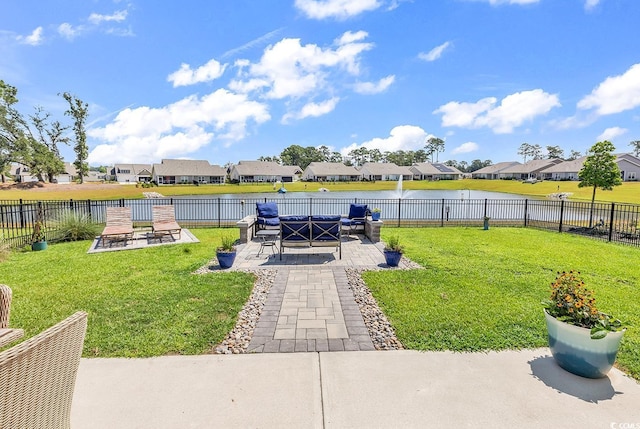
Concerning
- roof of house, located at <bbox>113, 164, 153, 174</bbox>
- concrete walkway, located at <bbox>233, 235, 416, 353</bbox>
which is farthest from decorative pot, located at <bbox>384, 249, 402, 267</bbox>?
roof of house, located at <bbox>113, 164, 153, 174</bbox>

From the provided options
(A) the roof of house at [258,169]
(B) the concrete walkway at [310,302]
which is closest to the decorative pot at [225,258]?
(B) the concrete walkway at [310,302]

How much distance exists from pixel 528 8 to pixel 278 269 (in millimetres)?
10413

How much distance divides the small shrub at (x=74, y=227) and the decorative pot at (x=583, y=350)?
12.3 metres

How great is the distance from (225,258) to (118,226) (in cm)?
520

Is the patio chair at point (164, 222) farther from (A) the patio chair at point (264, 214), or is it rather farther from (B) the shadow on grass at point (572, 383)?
(B) the shadow on grass at point (572, 383)

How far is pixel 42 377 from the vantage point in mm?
1468

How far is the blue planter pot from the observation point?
6.79 meters

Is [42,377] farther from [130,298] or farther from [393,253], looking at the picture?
[393,253]

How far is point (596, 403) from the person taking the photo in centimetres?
274

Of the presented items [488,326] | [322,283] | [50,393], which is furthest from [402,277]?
[50,393]

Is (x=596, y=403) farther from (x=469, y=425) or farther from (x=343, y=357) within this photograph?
(x=343, y=357)

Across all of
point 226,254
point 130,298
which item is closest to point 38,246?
point 130,298

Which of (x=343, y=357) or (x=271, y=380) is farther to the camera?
(x=343, y=357)

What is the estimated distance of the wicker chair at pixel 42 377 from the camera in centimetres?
128
